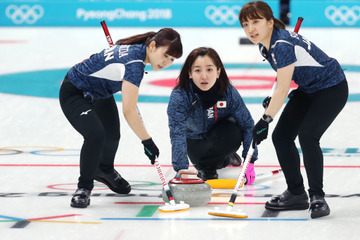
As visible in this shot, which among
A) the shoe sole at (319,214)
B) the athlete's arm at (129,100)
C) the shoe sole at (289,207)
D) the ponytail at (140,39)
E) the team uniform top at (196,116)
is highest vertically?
the ponytail at (140,39)

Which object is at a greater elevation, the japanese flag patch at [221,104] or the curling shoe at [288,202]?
the japanese flag patch at [221,104]

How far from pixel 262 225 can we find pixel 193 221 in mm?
440

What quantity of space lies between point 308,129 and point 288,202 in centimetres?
52

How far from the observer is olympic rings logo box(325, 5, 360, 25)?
21.2m

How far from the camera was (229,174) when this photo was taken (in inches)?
239

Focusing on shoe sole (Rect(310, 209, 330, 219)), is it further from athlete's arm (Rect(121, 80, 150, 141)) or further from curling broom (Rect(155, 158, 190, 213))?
athlete's arm (Rect(121, 80, 150, 141))

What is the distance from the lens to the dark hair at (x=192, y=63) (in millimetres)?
5336

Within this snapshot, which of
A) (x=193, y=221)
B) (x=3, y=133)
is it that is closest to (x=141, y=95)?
(x=3, y=133)

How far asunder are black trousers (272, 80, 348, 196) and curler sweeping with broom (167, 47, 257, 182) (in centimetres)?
70

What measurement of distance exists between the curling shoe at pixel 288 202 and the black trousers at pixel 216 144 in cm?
97

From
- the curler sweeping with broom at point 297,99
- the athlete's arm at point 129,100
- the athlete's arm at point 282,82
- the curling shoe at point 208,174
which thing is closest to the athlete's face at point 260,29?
the curler sweeping with broom at point 297,99

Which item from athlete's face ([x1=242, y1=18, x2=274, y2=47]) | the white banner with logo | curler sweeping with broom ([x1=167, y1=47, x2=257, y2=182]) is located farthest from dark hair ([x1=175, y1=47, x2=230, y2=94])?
the white banner with logo

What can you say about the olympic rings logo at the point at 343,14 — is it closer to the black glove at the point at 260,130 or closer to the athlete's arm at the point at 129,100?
the black glove at the point at 260,130

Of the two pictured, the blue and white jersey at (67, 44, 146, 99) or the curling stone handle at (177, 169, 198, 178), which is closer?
the blue and white jersey at (67, 44, 146, 99)
